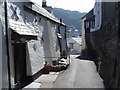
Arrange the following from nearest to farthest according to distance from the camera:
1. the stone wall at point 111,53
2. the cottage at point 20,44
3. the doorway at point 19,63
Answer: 1. the cottage at point 20,44
2. the stone wall at point 111,53
3. the doorway at point 19,63

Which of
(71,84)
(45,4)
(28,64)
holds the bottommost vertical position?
(71,84)

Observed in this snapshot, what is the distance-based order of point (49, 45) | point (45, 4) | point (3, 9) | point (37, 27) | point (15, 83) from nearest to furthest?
point (3, 9) < point (15, 83) < point (37, 27) < point (49, 45) < point (45, 4)

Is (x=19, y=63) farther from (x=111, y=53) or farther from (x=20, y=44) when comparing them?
(x=111, y=53)

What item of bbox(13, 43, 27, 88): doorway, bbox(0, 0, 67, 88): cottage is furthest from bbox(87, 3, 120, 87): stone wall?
bbox(13, 43, 27, 88): doorway

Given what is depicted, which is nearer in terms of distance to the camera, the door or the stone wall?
the stone wall

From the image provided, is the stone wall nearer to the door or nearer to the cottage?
the cottage

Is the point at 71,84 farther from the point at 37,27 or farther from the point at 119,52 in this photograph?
the point at 37,27

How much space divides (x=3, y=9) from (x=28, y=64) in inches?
188

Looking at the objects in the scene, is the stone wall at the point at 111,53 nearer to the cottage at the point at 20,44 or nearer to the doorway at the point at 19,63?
the cottage at the point at 20,44

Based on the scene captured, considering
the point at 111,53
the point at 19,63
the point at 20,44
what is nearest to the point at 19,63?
the point at 19,63

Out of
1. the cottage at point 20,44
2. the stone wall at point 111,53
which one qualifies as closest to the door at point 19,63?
the cottage at point 20,44

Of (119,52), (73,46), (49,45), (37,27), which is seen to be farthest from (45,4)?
(119,52)

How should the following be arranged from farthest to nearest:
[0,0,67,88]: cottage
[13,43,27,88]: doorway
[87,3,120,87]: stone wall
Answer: [13,43,27,88]: doorway → [87,3,120,87]: stone wall → [0,0,67,88]: cottage

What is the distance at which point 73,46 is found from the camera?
196 ft
